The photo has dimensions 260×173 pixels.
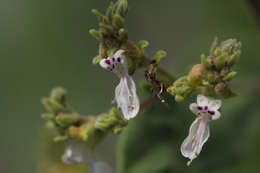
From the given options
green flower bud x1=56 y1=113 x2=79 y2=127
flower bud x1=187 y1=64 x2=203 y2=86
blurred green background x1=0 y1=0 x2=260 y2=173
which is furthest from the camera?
blurred green background x1=0 y1=0 x2=260 y2=173

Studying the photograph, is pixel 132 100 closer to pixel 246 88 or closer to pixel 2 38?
pixel 246 88

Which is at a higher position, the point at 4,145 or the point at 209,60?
the point at 4,145

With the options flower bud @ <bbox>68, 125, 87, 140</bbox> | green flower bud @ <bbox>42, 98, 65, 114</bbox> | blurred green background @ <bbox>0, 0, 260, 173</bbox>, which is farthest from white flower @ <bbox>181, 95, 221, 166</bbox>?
blurred green background @ <bbox>0, 0, 260, 173</bbox>

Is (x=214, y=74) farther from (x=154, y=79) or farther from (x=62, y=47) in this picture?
(x=62, y=47)

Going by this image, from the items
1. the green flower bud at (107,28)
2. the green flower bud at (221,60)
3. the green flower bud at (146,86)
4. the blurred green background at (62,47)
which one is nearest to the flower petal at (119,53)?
the green flower bud at (107,28)

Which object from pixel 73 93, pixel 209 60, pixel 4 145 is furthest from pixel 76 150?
pixel 4 145

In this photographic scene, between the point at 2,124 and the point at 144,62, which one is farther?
the point at 2,124

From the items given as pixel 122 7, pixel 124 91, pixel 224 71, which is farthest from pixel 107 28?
pixel 224 71

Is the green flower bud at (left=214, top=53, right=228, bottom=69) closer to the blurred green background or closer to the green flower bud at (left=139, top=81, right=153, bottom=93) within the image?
the green flower bud at (left=139, top=81, right=153, bottom=93)
